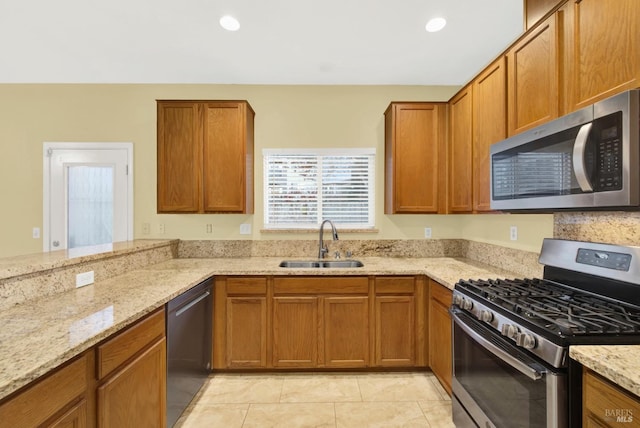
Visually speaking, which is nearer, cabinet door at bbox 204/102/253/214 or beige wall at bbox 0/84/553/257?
cabinet door at bbox 204/102/253/214

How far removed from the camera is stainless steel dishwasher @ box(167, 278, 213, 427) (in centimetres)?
177

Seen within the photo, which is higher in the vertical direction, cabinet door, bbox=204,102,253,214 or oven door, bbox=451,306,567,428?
cabinet door, bbox=204,102,253,214

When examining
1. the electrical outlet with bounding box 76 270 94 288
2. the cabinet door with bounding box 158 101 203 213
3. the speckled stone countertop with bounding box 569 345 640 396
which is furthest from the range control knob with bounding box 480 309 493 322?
the cabinet door with bounding box 158 101 203 213

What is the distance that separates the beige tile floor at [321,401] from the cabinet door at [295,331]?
0.15m

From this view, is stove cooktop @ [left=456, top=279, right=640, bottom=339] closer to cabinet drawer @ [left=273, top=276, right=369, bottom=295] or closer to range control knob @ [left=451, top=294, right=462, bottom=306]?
range control knob @ [left=451, top=294, right=462, bottom=306]

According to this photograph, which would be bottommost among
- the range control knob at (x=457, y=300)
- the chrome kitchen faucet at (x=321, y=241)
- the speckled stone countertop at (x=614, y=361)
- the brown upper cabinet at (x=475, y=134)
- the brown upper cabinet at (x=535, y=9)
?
the range control knob at (x=457, y=300)

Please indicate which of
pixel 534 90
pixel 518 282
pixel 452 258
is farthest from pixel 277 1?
pixel 452 258

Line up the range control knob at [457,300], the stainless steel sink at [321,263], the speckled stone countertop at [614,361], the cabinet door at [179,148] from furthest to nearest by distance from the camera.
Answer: the stainless steel sink at [321,263] → the cabinet door at [179,148] → the range control knob at [457,300] → the speckled stone countertop at [614,361]

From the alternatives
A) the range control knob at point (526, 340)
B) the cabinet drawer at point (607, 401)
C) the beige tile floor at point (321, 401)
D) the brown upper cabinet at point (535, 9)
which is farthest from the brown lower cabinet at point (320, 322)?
the brown upper cabinet at point (535, 9)

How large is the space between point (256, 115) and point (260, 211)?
3.32 feet

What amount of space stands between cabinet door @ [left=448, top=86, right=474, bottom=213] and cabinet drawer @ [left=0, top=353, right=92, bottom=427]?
2479mm

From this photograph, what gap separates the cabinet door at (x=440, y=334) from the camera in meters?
2.11

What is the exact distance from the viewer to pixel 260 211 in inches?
124

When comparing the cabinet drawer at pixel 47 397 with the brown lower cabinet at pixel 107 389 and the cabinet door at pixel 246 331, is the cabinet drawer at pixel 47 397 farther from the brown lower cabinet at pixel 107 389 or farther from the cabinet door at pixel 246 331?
the cabinet door at pixel 246 331
